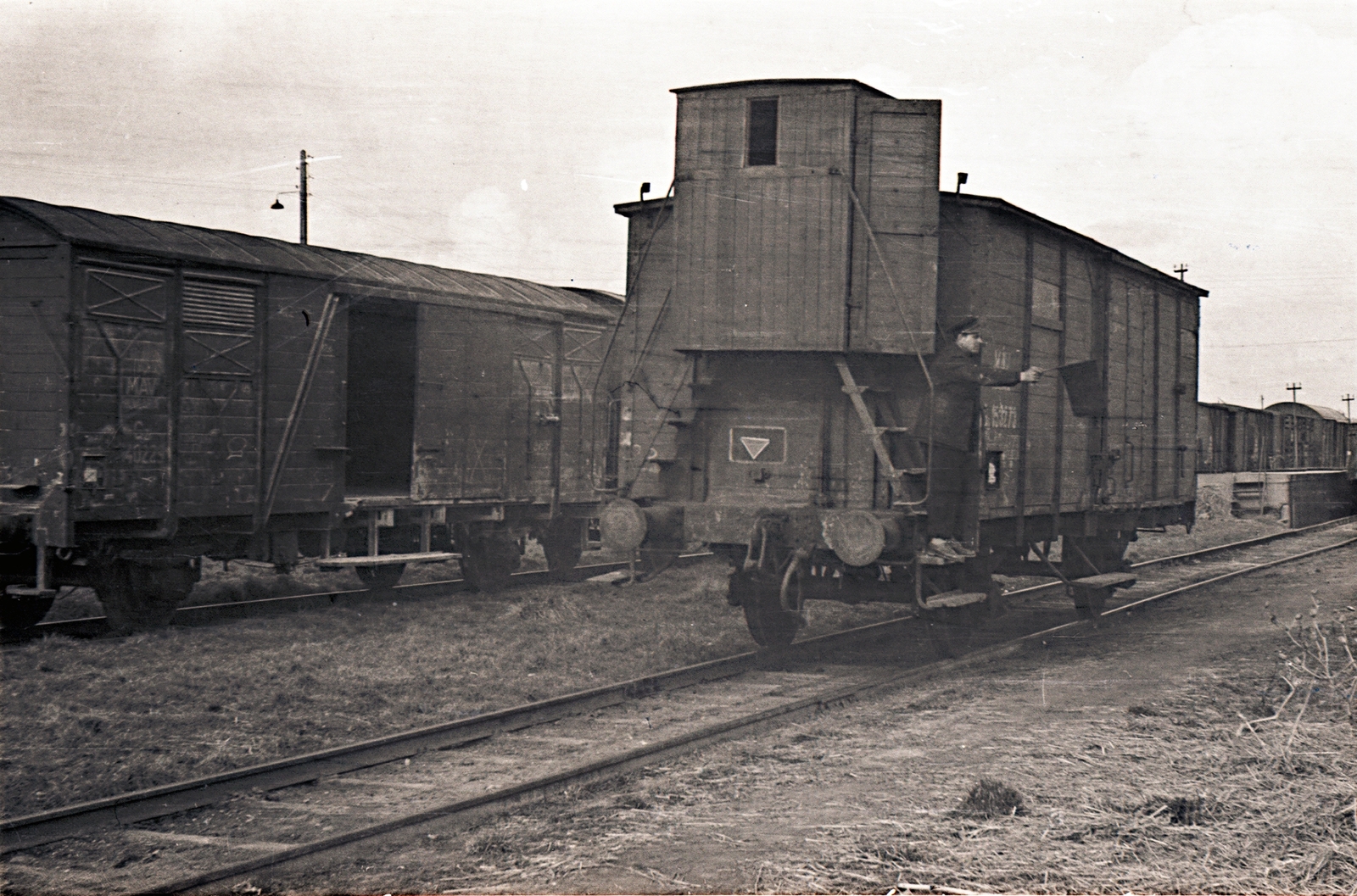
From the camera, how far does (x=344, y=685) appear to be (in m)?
8.42

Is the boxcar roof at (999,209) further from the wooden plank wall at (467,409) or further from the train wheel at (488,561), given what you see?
the train wheel at (488,561)

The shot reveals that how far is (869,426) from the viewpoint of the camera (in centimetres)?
869

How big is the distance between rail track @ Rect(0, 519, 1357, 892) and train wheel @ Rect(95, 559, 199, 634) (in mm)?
4568

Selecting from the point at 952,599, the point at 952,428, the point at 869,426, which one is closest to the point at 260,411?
the point at 869,426

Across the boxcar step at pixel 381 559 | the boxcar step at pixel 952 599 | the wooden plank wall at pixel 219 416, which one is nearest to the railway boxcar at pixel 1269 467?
→ the boxcar step at pixel 952 599

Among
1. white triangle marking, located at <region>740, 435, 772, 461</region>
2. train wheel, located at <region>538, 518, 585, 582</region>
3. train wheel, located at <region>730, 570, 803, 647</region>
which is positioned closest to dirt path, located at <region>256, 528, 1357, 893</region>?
train wheel, located at <region>730, 570, 803, 647</region>

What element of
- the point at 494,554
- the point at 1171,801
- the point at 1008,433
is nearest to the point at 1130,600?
the point at 1008,433

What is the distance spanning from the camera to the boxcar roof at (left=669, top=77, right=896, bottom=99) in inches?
351

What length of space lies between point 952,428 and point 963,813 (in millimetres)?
4320

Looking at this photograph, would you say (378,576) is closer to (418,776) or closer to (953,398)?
(418,776)

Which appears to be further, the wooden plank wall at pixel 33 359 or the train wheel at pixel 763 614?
the train wheel at pixel 763 614

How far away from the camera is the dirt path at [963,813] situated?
457 cm

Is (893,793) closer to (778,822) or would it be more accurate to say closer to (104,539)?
(778,822)

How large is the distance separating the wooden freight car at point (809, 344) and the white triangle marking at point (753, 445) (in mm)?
17
